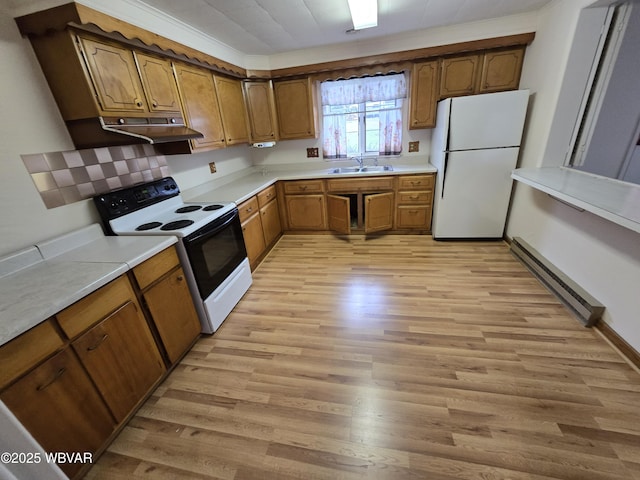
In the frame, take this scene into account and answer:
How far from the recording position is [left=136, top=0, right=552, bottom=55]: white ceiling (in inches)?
82.0

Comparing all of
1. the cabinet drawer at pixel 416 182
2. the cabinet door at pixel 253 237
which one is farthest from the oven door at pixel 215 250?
the cabinet drawer at pixel 416 182

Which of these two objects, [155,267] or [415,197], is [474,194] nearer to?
[415,197]

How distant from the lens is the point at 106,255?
1.47 meters

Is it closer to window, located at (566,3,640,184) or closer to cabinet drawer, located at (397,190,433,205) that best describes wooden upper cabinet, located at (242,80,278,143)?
cabinet drawer, located at (397,190,433,205)

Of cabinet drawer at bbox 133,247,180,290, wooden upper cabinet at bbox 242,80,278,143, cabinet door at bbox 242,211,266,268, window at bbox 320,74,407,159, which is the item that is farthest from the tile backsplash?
window at bbox 320,74,407,159

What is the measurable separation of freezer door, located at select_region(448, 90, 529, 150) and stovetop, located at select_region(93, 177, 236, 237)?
2.47 m

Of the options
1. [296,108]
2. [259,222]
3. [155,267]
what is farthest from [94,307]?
[296,108]

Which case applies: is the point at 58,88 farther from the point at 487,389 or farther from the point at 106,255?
the point at 487,389

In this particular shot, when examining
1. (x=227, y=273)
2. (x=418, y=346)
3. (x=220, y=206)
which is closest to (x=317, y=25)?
(x=220, y=206)

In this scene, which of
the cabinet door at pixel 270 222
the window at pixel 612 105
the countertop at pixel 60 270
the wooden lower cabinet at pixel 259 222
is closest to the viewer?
the countertop at pixel 60 270

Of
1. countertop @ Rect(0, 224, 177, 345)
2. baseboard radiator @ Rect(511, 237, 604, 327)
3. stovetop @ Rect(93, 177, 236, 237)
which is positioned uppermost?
stovetop @ Rect(93, 177, 236, 237)

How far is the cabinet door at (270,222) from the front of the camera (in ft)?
10.3

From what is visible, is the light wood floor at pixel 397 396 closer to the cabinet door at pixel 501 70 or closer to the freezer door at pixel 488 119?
the freezer door at pixel 488 119

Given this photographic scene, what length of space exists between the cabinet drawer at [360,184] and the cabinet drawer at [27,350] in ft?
9.53
